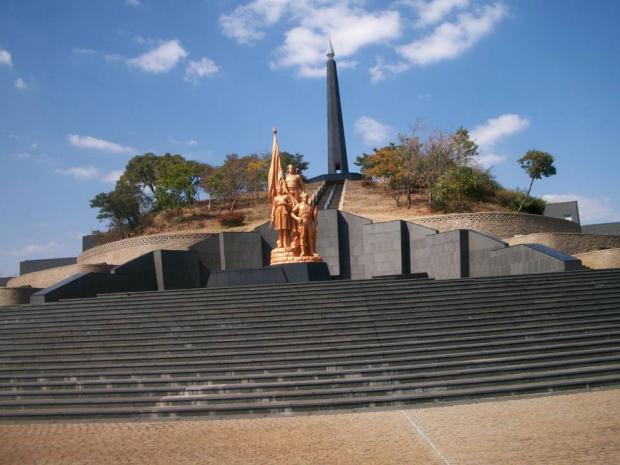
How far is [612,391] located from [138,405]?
7295mm

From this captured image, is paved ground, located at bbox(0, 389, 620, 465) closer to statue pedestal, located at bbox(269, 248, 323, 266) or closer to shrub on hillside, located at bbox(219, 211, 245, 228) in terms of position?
statue pedestal, located at bbox(269, 248, 323, 266)

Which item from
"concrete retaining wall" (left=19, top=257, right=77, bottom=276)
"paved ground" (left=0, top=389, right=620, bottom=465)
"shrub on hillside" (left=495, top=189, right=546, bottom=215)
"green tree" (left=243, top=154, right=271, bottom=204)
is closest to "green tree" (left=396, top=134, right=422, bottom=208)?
"shrub on hillside" (left=495, top=189, right=546, bottom=215)

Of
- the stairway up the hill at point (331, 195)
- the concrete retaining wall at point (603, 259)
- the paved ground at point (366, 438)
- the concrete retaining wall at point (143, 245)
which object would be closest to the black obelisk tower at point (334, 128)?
the stairway up the hill at point (331, 195)

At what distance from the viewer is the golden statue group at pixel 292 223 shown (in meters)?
19.8

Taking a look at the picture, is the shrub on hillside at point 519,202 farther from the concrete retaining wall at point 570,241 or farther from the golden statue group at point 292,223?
the golden statue group at point 292,223

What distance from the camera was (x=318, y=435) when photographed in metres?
7.64

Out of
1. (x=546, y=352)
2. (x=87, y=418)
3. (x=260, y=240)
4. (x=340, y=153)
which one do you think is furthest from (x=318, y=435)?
(x=340, y=153)

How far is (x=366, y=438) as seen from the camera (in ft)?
23.9

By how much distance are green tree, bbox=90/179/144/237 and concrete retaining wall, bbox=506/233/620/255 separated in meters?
24.5

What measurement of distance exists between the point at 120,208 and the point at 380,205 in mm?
16575

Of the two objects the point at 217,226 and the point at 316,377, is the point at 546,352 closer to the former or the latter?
the point at 316,377

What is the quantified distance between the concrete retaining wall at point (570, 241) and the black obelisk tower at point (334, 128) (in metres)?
21.9

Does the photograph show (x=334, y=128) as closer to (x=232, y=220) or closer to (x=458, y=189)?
(x=232, y=220)

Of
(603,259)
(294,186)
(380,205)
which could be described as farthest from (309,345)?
(380,205)
